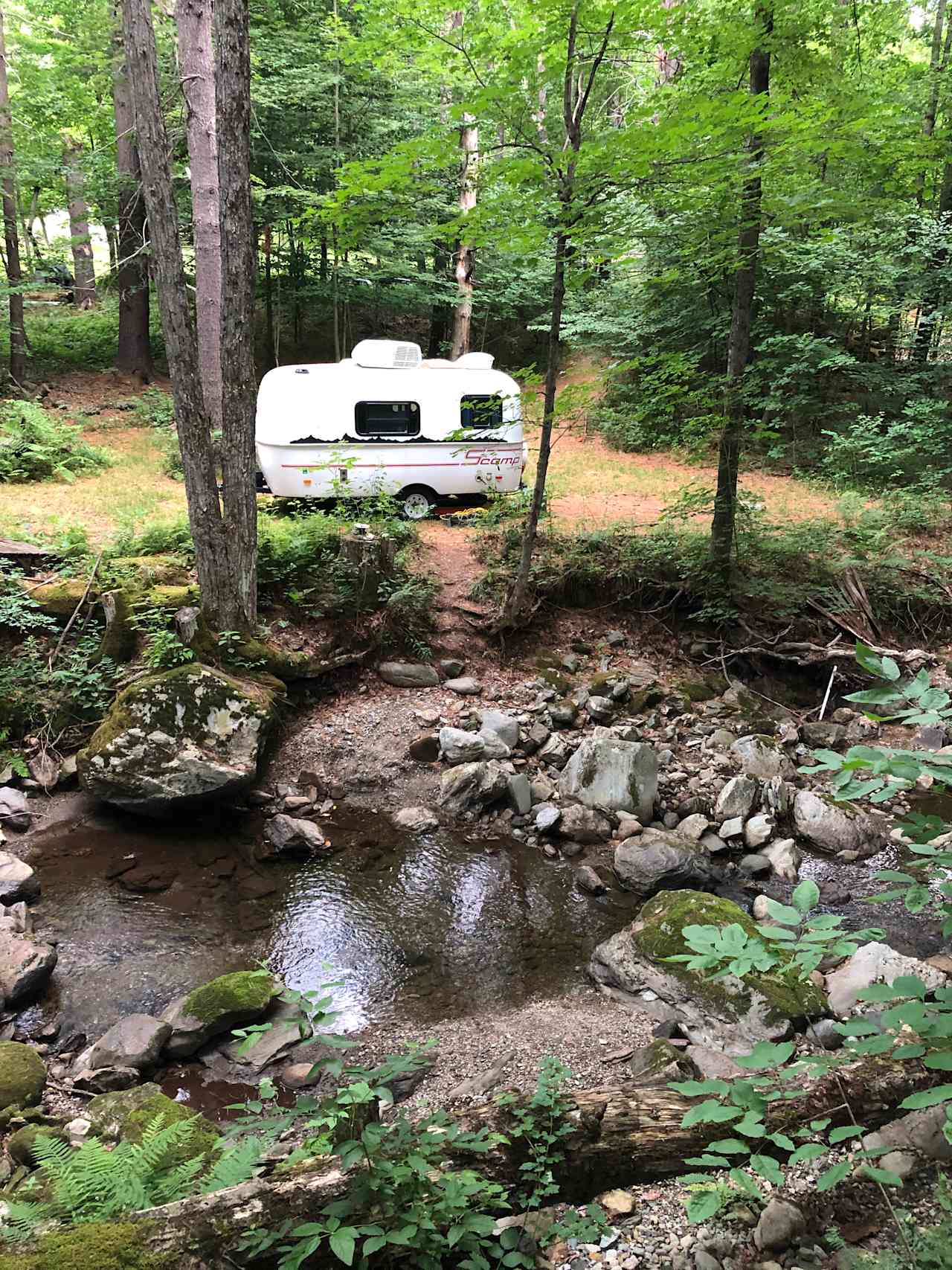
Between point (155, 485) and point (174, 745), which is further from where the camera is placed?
point (155, 485)

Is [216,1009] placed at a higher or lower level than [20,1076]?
lower

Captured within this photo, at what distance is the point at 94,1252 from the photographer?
2.11 metres

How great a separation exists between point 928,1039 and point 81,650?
8.12m

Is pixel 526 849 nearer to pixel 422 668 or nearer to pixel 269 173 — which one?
pixel 422 668

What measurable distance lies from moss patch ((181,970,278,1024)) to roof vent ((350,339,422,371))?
9448mm

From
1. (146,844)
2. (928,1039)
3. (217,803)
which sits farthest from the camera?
(217,803)

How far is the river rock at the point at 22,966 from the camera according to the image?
4695 mm

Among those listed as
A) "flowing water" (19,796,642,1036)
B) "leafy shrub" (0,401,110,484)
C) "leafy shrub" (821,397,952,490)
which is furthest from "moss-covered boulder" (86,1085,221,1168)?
"leafy shrub" (821,397,952,490)

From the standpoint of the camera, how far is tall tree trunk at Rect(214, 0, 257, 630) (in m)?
6.76

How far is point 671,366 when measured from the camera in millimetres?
8172

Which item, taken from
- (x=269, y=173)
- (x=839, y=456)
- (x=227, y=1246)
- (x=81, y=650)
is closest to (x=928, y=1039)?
(x=227, y=1246)

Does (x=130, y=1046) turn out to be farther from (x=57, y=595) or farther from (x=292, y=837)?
(x=57, y=595)

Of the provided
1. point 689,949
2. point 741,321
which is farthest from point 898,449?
point 689,949

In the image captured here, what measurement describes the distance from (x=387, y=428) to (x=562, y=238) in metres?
4.52
